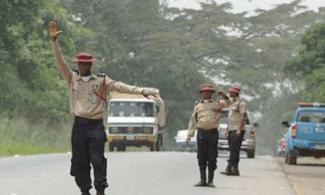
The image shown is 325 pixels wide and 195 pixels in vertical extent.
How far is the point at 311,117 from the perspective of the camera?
2900 cm

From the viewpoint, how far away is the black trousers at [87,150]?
12.7 metres

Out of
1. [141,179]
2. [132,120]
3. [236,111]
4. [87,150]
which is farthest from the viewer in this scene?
[132,120]

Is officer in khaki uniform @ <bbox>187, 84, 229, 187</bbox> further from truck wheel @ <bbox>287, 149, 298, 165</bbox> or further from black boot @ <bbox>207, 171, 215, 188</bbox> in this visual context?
truck wheel @ <bbox>287, 149, 298, 165</bbox>

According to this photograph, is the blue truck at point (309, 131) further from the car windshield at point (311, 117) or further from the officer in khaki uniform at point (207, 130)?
the officer in khaki uniform at point (207, 130)

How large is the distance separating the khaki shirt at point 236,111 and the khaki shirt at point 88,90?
8.13 m

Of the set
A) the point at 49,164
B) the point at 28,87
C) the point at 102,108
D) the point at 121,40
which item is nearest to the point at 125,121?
the point at 28,87

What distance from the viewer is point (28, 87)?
49.0 metres

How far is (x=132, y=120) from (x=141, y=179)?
804 inches

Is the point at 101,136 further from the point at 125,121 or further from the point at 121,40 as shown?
the point at 121,40

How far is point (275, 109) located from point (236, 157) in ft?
234

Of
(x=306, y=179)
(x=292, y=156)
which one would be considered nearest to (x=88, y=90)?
(x=306, y=179)

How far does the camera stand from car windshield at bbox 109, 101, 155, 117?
4012cm

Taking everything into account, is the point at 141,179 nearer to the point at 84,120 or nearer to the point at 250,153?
the point at 84,120

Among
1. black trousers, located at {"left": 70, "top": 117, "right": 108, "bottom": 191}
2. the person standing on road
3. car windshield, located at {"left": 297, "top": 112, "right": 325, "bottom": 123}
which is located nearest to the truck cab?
car windshield, located at {"left": 297, "top": 112, "right": 325, "bottom": 123}
